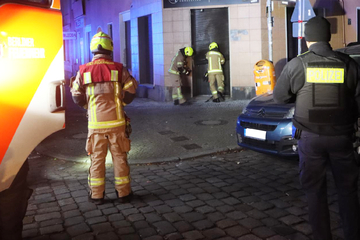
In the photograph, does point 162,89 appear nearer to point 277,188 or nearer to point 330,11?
point 330,11

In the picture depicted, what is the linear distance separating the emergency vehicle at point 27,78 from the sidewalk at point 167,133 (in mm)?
4199

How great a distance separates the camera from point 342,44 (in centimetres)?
1636

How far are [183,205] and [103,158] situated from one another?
1078 millimetres

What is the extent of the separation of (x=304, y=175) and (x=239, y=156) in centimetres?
387

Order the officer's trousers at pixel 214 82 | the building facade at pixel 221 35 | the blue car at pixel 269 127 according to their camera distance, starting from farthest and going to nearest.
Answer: the building facade at pixel 221 35
the officer's trousers at pixel 214 82
the blue car at pixel 269 127

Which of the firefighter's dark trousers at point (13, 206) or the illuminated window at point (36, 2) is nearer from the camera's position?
the illuminated window at point (36, 2)

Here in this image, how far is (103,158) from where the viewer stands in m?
5.21

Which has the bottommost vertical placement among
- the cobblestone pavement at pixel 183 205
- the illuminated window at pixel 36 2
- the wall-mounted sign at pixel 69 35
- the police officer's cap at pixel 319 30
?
the cobblestone pavement at pixel 183 205

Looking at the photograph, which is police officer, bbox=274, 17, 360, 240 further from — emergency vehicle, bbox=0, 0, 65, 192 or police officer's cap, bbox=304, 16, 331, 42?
emergency vehicle, bbox=0, 0, 65, 192

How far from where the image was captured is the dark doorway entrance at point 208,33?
1487cm

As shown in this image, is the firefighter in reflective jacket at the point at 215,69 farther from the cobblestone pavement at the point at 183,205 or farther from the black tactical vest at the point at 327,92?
the black tactical vest at the point at 327,92

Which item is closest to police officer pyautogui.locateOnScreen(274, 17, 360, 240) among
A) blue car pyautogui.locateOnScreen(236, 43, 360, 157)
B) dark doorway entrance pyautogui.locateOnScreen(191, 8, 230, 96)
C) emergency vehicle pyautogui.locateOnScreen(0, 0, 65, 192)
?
emergency vehicle pyautogui.locateOnScreen(0, 0, 65, 192)

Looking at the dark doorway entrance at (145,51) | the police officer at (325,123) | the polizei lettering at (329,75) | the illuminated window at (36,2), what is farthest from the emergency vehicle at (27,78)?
the dark doorway entrance at (145,51)

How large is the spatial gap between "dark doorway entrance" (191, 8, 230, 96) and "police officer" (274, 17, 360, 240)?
1137cm
